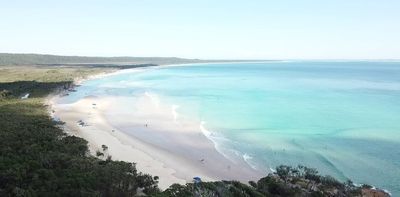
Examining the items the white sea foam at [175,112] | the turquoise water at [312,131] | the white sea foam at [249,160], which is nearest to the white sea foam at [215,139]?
the turquoise water at [312,131]

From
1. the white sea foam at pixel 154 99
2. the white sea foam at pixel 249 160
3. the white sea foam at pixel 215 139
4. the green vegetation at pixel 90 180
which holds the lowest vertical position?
the white sea foam at pixel 154 99

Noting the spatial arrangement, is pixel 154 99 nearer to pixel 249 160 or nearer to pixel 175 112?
pixel 175 112

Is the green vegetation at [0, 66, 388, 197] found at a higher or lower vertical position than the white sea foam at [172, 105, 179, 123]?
higher

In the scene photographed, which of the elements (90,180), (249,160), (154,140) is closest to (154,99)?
(154,140)

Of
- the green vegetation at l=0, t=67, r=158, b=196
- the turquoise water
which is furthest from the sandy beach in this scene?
the green vegetation at l=0, t=67, r=158, b=196

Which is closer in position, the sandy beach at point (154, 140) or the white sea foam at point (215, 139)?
A: the sandy beach at point (154, 140)

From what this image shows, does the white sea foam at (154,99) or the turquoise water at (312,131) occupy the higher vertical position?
the turquoise water at (312,131)

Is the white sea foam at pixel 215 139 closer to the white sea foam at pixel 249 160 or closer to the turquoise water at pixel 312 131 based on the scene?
the turquoise water at pixel 312 131

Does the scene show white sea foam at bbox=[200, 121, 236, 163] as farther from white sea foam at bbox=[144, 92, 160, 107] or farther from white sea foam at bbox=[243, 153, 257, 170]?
white sea foam at bbox=[144, 92, 160, 107]
